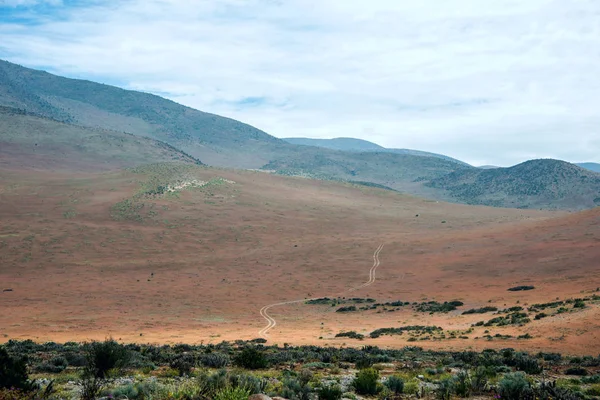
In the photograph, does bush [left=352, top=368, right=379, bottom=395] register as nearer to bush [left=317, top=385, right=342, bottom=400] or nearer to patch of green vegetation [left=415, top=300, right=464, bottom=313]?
bush [left=317, top=385, right=342, bottom=400]

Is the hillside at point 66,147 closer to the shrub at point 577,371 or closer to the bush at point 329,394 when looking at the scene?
the bush at point 329,394

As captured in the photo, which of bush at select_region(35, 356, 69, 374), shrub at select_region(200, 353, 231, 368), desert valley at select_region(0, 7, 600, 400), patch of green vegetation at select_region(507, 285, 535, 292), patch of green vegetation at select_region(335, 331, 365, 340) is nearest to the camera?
desert valley at select_region(0, 7, 600, 400)

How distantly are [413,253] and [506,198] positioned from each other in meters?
108

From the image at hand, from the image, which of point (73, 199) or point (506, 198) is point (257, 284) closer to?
point (73, 199)

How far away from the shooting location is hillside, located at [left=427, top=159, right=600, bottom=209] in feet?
443

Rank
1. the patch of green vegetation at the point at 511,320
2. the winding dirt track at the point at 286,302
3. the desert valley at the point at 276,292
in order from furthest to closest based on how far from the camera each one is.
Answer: the winding dirt track at the point at 286,302, the patch of green vegetation at the point at 511,320, the desert valley at the point at 276,292

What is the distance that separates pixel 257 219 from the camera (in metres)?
69.3

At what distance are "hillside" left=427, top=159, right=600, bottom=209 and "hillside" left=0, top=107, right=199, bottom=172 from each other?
3791 inches

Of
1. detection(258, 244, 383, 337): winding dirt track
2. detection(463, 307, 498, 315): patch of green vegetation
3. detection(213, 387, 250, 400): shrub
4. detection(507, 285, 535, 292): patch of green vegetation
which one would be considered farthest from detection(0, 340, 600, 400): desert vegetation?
detection(507, 285, 535, 292): patch of green vegetation

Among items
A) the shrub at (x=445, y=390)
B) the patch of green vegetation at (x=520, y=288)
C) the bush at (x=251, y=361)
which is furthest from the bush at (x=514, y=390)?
the patch of green vegetation at (x=520, y=288)

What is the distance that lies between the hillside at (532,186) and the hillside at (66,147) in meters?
96.3

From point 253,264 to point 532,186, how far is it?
127 m

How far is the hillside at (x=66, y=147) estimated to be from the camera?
105 m

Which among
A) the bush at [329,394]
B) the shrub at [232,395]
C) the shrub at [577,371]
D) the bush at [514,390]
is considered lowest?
the shrub at [577,371]
